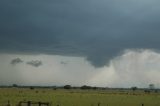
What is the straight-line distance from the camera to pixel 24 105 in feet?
141

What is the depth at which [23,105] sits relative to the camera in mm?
43062

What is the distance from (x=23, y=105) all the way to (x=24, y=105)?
0.79 ft
